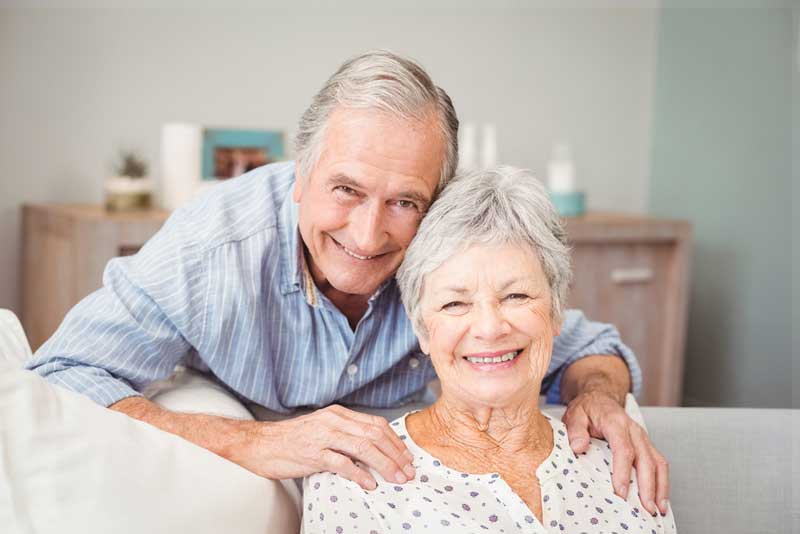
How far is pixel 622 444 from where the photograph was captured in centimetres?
155

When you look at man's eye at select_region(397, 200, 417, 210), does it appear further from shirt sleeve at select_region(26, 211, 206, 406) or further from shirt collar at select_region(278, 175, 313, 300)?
shirt sleeve at select_region(26, 211, 206, 406)

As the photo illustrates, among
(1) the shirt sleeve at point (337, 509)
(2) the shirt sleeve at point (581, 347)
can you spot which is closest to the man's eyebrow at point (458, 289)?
(1) the shirt sleeve at point (337, 509)

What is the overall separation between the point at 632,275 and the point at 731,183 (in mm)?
618

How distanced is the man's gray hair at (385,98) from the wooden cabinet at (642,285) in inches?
72.8

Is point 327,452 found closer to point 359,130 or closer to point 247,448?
point 247,448

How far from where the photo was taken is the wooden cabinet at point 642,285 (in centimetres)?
342

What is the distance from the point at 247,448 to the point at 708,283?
2865mm

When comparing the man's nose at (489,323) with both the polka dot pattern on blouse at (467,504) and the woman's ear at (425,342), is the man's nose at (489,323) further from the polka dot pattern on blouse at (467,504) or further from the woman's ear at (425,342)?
the polka dot pattern on blouse at (467,504)

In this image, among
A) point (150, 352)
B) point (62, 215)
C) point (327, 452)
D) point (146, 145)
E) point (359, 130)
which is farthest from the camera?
point (146, 145)

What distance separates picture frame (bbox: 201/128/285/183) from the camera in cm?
332

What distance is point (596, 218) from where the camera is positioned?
3.53m

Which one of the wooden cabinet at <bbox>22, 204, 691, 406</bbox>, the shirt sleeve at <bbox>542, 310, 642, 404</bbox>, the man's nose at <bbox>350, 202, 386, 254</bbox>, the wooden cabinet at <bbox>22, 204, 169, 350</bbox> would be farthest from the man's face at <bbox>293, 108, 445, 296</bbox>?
the wooden cabinet at <bbox>22, 204, 691, 406</bbox>

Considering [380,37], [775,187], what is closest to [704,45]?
[775,187]

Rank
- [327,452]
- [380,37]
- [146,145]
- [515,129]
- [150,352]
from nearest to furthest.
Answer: [327,452] → [150,352] → [146,145] → [380,37] → [515,129]
